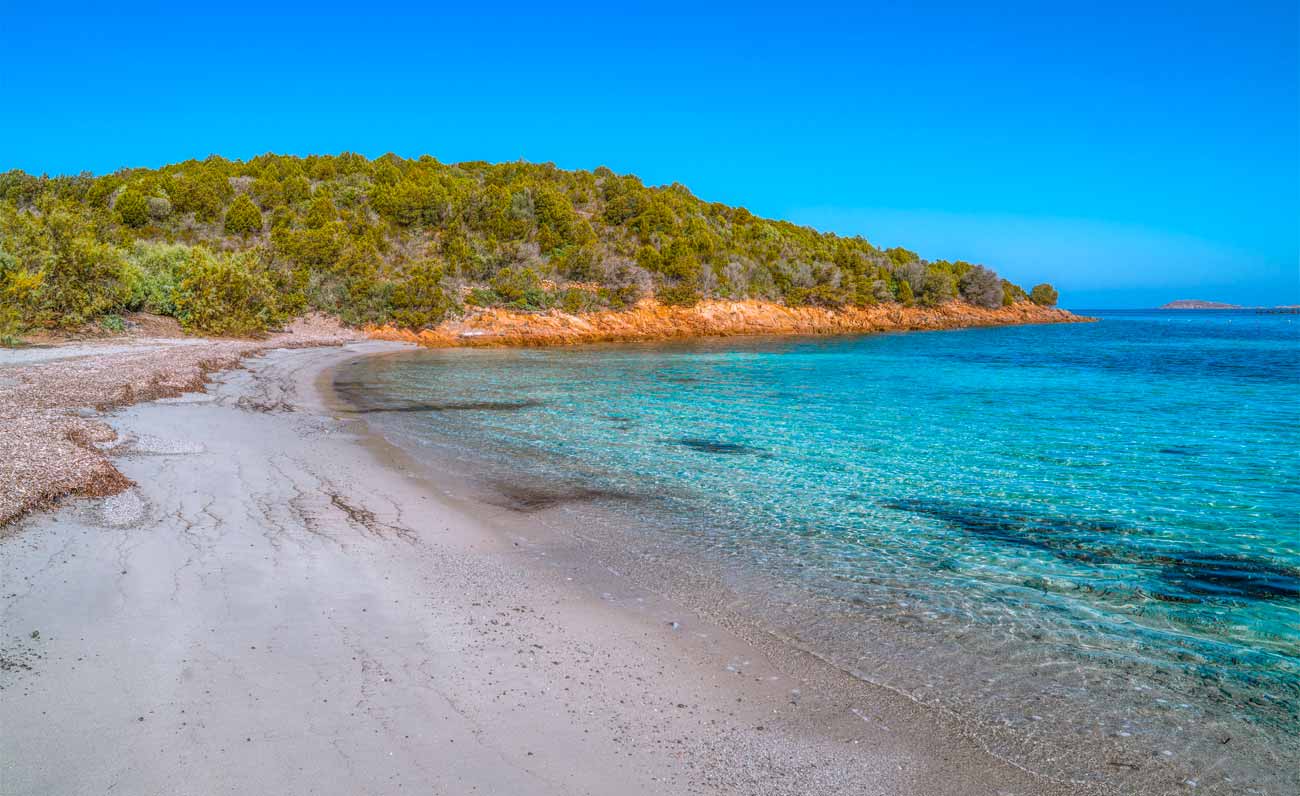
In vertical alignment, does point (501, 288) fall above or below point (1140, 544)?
above

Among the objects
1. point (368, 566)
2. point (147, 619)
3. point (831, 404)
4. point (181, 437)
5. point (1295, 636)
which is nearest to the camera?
point (147, 619)

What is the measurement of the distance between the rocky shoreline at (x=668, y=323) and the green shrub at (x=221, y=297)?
714 cm

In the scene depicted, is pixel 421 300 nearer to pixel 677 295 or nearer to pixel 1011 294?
pixel 677 295

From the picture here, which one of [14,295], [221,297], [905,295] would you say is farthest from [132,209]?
[905,295]

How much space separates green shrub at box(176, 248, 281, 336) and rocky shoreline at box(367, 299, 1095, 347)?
7140mm

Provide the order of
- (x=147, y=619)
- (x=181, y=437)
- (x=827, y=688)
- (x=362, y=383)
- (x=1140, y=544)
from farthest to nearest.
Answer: (x=362, y=383) → (x=181, y=437) → (x=1140, y=544) → (x=147, y=619) → (x=827, y=688)

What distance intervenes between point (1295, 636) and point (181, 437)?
1387 cm

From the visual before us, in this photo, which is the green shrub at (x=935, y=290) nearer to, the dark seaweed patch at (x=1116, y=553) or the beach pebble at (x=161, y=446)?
the dark seaweed patch at (x=1116, y=553)

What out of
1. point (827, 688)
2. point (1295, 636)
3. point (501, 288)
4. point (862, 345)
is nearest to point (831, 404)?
point (1295, 636)

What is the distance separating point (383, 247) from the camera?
52.1 meters

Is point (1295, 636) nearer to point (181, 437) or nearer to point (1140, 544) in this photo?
point (1140, 544)

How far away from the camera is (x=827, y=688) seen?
4.54m

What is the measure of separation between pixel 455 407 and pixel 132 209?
45.4 meters

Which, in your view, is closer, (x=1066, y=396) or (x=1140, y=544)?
(x=1140, y=544)
